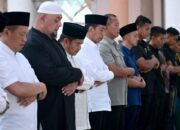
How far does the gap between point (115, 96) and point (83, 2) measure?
17.4 feet

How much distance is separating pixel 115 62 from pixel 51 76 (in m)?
1.56

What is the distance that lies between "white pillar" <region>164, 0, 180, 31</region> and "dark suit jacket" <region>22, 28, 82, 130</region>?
580 cm

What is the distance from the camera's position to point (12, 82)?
3006 millimetres

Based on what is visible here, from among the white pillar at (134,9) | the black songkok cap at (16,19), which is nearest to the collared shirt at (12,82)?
the black songkok cap at (16,19)

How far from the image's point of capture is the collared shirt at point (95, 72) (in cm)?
440

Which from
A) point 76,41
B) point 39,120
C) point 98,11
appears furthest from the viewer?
point 98,11

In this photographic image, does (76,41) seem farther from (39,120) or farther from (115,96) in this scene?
(115,96)

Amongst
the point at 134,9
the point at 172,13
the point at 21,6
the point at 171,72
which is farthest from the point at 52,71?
the point at 134,9

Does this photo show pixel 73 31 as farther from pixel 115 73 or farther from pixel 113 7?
pixel 113 7

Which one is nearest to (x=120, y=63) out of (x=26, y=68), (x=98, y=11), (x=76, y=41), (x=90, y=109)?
(x=90, y=109)

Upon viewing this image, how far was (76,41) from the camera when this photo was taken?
12.9 ft

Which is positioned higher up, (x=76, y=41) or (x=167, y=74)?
(x=76, y=41)

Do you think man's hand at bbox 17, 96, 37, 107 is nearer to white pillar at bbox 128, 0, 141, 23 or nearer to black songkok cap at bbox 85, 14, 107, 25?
black songkok cap at bbox 85, 14, 107, 25

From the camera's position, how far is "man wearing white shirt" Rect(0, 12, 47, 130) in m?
3.02
